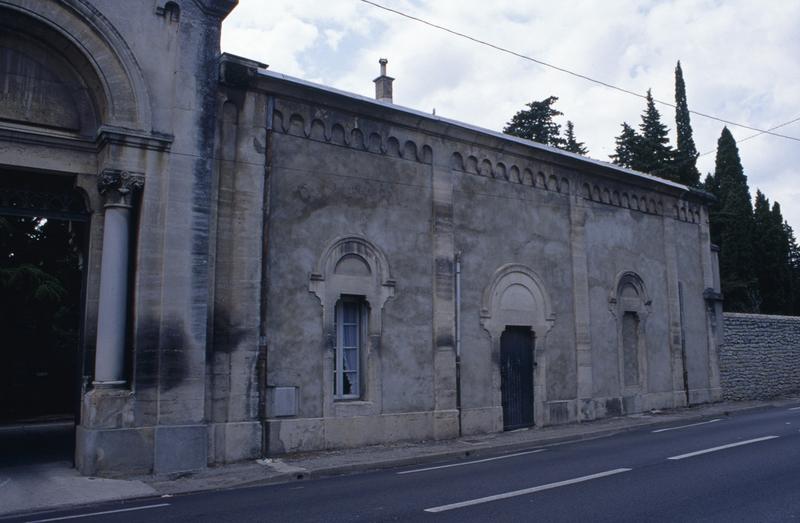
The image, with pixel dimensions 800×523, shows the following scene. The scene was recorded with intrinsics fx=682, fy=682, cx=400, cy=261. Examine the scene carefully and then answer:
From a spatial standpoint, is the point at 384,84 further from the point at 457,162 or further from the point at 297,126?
the point at 297,126

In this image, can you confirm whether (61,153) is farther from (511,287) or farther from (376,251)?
(511,287)

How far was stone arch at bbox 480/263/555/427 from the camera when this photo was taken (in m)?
16.3

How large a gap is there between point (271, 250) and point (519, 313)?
22.9 ft

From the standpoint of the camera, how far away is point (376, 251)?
14555 mm

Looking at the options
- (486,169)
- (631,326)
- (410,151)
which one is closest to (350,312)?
(410,151)

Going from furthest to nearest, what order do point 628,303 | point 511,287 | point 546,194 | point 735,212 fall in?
point 735,212
point 628,303
point 546,194
point 511,287

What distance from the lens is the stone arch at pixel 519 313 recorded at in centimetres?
1628

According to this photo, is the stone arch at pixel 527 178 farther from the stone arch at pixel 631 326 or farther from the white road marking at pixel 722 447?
the white road marking at pixel 722 447

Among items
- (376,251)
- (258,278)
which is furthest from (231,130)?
(376,251)

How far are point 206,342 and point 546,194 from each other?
405 inches

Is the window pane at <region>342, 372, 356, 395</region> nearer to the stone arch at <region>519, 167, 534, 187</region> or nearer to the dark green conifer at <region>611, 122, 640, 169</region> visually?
the stone arch at <region>519, 167, 534, 187</region>

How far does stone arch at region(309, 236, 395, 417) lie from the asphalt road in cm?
236

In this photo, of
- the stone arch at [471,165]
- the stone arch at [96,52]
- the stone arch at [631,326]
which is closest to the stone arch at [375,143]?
the stone arch at [471,165]

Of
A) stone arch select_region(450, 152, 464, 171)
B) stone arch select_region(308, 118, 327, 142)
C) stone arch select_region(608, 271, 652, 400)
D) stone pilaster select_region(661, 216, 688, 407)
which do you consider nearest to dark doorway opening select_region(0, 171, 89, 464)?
stone arch select_region(308, 118, 327, 142)
